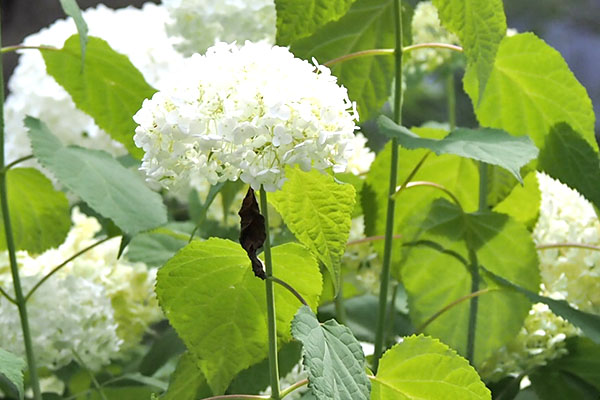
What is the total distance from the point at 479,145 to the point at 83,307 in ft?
1.16

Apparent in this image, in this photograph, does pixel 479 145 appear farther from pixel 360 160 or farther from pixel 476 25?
pixel 360 160

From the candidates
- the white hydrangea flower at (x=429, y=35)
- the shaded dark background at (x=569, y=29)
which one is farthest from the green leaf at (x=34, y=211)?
the shaded dark background at (x=569, y=29)

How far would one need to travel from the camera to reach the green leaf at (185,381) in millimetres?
562

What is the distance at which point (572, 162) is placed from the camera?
622 millimetres

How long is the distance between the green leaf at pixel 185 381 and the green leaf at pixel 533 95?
25 cm

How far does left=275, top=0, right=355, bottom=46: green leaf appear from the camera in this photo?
21.4 inches

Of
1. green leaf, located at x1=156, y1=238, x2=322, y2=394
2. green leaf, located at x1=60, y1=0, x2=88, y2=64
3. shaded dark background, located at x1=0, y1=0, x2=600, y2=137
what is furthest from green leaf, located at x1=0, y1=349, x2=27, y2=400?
shaded dark background, located at x1=0, y1=0, x2=600, y2=137

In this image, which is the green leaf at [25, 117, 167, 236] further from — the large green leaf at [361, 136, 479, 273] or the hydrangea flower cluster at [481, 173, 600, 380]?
the hydrangea flower cluster at [481, 173, 600, 380]

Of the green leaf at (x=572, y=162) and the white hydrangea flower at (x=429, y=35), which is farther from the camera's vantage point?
the white hydrangea flower at (x=429, y=35)

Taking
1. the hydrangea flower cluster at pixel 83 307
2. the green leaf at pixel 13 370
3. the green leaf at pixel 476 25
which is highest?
the green leaf at pixel 476 25

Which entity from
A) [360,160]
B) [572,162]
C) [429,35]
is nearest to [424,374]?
[572,162]

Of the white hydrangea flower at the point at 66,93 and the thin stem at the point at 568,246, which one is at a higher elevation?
the white hydrangea flower at the point at 66,93

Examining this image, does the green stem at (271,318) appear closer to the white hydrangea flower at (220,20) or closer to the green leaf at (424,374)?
the green leaf at (424,374)

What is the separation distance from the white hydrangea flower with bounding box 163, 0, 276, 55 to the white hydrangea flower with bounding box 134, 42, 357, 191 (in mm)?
361
